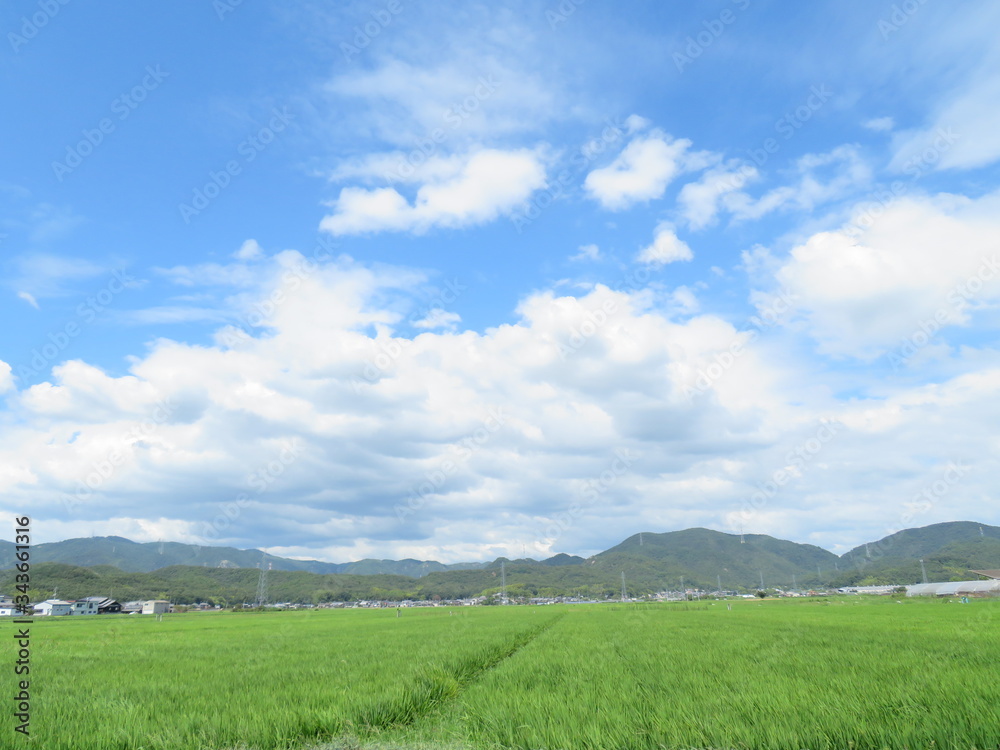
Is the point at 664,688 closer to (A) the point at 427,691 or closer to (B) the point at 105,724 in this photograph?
(A) the point at 427,691

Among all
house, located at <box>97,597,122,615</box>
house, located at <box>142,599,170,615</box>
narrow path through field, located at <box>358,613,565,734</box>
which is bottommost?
house, located at <box>142,599,170,615</box>

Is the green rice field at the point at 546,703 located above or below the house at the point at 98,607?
above

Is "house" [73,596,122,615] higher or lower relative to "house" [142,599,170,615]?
higher

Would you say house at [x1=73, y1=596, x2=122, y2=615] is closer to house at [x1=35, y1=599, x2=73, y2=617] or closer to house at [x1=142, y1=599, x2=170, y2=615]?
house at [x1=35, y1=599, x2=73, y2=617]

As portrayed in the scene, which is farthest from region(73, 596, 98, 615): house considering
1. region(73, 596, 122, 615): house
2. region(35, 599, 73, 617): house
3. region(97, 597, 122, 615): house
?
region(35, 599, 73, 617): house

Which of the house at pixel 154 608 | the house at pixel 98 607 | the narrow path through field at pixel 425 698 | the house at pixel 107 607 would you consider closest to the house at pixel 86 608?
the house at pixel 98 607

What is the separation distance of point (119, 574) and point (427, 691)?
799 ft

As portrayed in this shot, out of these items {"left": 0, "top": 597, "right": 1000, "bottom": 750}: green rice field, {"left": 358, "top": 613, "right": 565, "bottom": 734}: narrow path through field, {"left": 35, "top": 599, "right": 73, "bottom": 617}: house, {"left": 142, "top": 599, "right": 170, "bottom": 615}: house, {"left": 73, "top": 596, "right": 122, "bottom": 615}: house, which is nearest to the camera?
{"left": 0, "top": 597, "right": 1000, "bottom": 750}: green rice field

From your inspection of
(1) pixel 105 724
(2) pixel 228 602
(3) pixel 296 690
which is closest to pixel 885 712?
(3) pixel 296 690

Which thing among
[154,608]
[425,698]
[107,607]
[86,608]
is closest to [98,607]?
[107,607]

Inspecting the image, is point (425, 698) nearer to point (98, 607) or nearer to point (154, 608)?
point (154, 608)

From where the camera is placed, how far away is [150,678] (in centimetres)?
1435

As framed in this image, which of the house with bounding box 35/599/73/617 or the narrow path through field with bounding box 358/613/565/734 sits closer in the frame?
the narrow path through field with bounding box 358/613/565/734

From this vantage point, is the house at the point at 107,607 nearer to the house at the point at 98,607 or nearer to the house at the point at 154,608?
the house at the point at 98,607
